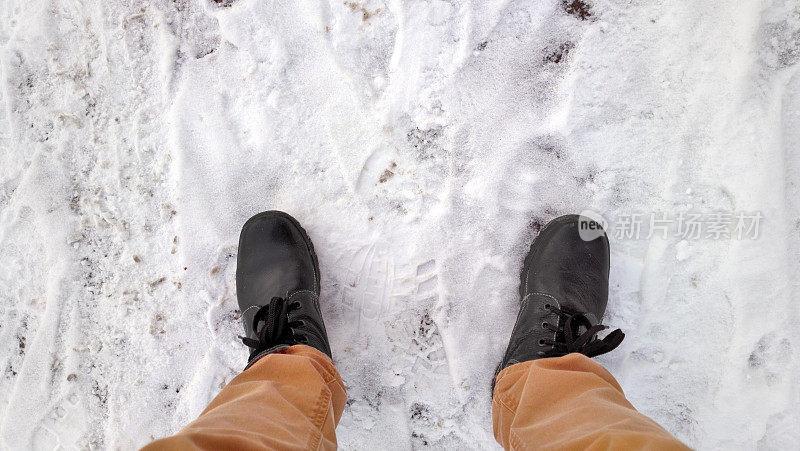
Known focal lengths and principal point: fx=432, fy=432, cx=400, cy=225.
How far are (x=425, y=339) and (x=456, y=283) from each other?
202 mm

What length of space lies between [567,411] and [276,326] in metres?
0.77

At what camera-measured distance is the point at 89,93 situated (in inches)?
53.8

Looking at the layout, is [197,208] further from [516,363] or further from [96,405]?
[516,363]

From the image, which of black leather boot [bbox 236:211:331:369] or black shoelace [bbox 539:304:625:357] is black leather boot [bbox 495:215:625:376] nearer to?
black shoelace [bbox 539:304:625:357]

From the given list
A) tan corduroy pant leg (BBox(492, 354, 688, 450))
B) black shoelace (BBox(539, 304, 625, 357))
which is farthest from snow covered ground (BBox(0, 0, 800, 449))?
tan corduroy pant leg (BBox(492, 354, 688, 450))

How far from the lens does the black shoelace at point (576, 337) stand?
1.13 metres

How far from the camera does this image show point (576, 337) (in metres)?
1.23

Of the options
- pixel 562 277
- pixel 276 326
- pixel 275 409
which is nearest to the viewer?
pixel 275 409

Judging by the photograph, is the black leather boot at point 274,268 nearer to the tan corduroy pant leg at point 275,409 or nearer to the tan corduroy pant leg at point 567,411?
the tan corduroy pant leg at point 275,409

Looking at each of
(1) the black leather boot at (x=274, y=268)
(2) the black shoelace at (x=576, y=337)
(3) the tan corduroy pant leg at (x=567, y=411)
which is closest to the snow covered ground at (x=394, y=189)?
(1) the black leather boot at (x=274, y=268)

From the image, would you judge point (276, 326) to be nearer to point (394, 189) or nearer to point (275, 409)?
point (275, 409)

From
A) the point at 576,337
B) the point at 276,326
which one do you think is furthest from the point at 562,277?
the point at 276,326

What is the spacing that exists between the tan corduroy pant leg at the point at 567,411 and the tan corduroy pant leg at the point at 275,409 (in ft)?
1.39

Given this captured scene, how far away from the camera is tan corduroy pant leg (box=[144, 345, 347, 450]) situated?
0.77 metres
